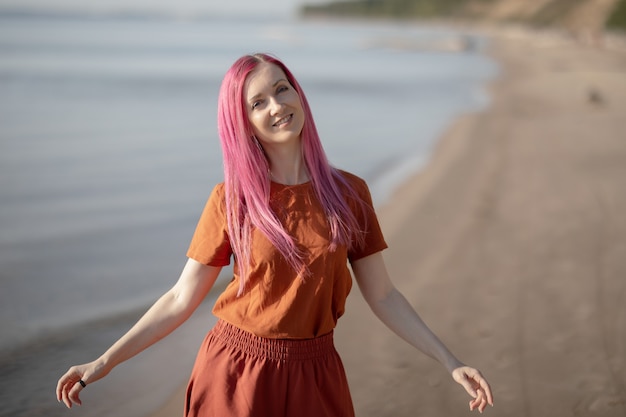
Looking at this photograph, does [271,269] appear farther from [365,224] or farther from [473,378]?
[473,378]

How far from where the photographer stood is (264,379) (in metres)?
2.19

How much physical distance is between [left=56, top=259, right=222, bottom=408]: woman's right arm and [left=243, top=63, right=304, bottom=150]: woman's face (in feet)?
1.47

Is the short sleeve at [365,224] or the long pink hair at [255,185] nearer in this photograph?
the long pink hair at [255,185]

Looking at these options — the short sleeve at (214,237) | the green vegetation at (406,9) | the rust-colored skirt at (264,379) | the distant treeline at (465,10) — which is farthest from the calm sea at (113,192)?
the green vegetation at (406,9)

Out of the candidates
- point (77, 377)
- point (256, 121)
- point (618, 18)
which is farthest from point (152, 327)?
point (618, 18)

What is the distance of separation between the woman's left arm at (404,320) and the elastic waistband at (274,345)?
0.24 metres

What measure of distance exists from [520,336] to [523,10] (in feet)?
433

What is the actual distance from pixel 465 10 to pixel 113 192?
157828mm

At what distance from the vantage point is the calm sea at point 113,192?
4520 mm

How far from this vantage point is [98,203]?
834cm

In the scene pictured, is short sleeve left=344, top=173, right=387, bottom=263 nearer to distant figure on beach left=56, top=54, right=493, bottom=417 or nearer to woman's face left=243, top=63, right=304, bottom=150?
distant figure on beach left=56, top=54, right=493, bottom=417

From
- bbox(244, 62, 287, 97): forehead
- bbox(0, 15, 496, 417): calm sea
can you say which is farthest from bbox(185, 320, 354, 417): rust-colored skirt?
bbox(0, 15, 496, 417): calm sea

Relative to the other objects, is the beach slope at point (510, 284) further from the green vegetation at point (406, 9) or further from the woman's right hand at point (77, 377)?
the green vegetation at point (406, 9)

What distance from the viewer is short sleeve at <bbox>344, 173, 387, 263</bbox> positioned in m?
2.35
